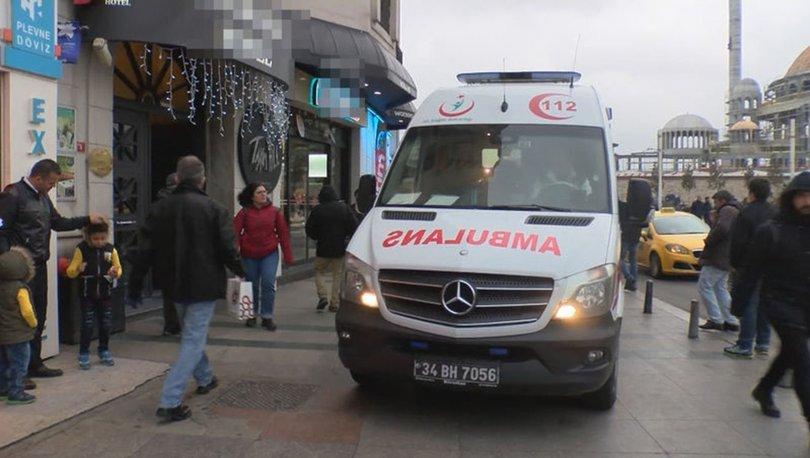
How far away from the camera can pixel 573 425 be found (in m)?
5.29

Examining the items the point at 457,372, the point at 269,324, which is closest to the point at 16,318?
the point at 457,372

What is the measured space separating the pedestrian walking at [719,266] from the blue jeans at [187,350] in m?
6.44

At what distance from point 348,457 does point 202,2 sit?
5.38 metres

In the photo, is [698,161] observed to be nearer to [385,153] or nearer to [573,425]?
[385,153]

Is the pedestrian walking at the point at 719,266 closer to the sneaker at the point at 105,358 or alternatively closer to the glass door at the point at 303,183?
the sneaker at the point at 105,358

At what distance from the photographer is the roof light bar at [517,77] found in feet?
23.0

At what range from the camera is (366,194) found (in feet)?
21.4

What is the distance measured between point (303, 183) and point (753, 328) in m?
10.0

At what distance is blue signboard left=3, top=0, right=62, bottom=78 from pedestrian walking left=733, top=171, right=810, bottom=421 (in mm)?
6177

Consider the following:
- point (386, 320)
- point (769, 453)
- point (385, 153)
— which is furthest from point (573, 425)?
point (385, 153)

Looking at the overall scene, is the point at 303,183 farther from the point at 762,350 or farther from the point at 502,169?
the point at 762,350

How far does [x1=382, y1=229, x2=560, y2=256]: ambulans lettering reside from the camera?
4977 mm

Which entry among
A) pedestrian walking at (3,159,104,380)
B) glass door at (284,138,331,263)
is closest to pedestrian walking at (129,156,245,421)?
pedestrian walking at (3,159,104,380)

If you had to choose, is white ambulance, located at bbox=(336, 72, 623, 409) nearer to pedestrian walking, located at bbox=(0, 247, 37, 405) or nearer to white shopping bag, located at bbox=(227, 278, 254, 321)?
white shopping bag, located at bbox=(227, 278, 254, 321)
